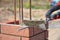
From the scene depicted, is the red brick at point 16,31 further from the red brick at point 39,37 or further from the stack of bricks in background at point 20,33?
the red brick at point 39,37

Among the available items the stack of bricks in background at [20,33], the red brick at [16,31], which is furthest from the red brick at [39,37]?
the red brick at [16,31]

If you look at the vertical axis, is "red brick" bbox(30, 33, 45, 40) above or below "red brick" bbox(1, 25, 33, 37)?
below

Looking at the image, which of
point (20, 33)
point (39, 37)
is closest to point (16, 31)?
point (20, 33)

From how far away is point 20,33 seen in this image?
2.14 m

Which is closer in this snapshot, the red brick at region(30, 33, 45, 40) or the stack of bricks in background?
the stack of bricks in background

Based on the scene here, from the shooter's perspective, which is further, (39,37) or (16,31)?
(39,37)

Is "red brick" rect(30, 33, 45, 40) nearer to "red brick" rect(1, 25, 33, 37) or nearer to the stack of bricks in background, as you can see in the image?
the stack of bricks in background

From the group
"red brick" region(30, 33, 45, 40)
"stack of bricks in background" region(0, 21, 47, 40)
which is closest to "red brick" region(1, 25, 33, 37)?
"stack of bricks in background" region(0, 21, 47, 40)

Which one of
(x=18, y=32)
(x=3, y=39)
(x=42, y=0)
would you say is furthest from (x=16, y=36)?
(x=42, y=0)

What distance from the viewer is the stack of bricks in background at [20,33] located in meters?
2.10

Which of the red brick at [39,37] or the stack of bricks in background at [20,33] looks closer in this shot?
the stack of bricks in background at [20,33]

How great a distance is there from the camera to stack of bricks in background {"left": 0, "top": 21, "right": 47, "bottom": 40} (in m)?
2.10

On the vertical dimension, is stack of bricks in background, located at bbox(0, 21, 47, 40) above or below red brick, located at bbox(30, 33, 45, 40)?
above

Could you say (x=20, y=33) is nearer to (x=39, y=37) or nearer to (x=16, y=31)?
(x=16, y=31)
